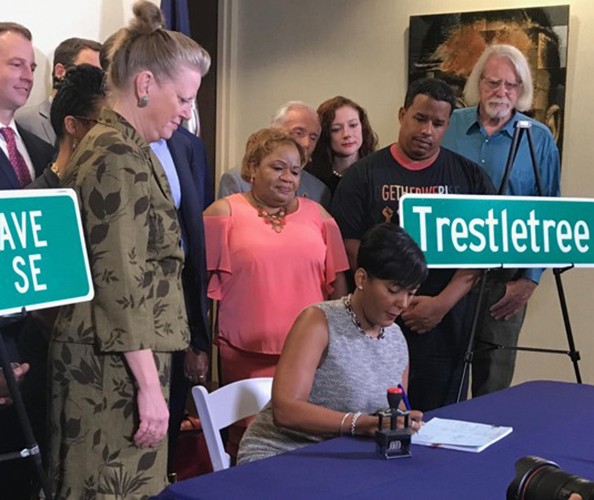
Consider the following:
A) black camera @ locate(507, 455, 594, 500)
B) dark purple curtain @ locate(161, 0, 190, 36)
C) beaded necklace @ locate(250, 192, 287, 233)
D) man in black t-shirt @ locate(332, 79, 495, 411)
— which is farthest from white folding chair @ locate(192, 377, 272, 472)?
dark purple curtain @ locate(161, 0, 190, 36)

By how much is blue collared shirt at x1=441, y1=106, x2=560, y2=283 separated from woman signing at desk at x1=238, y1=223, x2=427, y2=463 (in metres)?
1.38

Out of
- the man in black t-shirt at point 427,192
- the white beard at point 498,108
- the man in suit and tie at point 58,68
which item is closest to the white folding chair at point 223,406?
the man in black t-shirt at point 427,192

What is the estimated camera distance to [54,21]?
3.57 meters

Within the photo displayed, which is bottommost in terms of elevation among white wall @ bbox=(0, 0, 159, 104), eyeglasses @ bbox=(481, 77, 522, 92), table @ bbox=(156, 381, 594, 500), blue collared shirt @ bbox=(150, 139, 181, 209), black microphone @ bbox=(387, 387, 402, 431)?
table @ bbox=(156, 381, 594, 500)

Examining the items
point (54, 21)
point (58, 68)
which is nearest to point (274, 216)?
point (58, 68)

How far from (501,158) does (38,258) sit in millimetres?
2039

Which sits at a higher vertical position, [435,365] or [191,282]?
[191,282]

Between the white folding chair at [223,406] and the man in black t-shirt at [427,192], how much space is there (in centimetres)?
92

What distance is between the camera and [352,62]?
15.9 feet

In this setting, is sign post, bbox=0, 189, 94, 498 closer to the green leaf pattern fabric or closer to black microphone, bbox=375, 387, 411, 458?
the green leaf pattern fabric

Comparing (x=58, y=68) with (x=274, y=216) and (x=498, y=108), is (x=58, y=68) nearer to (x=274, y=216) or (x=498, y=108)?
(x=274, y=216)

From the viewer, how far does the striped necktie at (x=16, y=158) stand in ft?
9.43

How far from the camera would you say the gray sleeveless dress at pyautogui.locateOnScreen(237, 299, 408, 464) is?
2.09 metres

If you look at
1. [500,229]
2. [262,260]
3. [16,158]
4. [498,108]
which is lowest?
[262,260]
